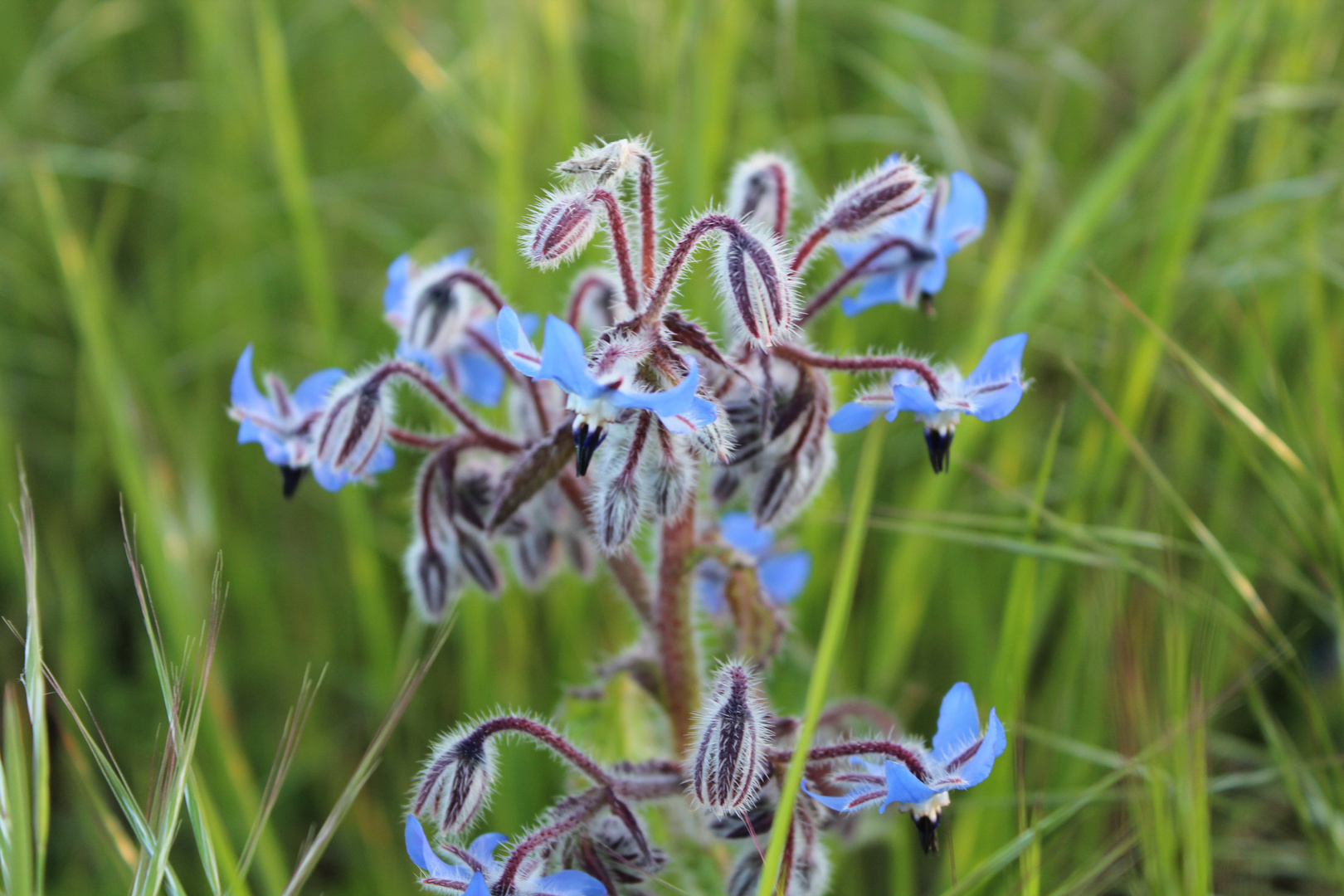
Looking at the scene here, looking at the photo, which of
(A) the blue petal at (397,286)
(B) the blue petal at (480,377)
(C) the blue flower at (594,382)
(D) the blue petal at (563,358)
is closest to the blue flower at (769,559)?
(B) the blue petal at (480,377)

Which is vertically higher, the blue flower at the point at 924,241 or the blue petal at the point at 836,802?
the blue flower at the point at 924,241

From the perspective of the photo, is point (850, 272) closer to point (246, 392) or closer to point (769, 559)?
point (769, 559)

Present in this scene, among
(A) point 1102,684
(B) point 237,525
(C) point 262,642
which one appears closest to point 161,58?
(B) point 237,525

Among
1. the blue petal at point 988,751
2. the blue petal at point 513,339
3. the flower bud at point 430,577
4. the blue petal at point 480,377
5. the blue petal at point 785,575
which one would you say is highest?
the blue petal at point 480,377

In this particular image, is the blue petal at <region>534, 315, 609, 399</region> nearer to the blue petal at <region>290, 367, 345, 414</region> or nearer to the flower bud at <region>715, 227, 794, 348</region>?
the flower bud at <region>715, 227, 794, 348</region>

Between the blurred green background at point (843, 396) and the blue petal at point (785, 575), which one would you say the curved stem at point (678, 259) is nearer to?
the blurred green background at point (843, 396)

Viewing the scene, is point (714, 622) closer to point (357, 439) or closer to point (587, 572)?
point (587, 572)

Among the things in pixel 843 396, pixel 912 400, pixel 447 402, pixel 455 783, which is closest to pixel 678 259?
pixel 912 400
